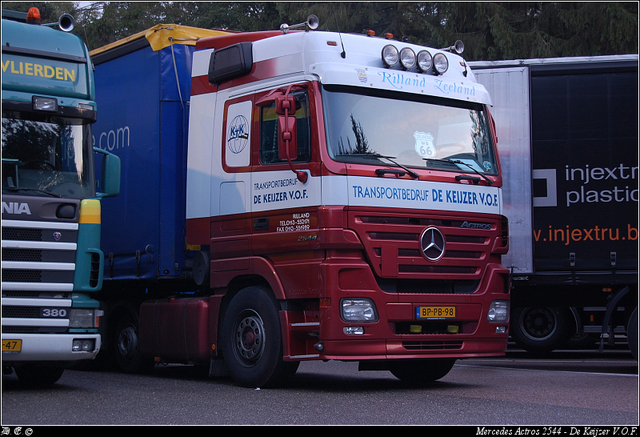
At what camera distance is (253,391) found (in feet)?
30.4

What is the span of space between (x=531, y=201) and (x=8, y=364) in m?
7.60

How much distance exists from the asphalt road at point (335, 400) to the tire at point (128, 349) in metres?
0.22

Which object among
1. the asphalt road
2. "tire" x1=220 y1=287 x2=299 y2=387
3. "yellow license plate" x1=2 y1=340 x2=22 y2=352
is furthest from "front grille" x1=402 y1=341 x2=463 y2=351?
"yellow license plate" x1=2 y1=340 x2=22 y2=352

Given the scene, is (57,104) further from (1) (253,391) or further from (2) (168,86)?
(1) (253,391)

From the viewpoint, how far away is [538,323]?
49.0 ft

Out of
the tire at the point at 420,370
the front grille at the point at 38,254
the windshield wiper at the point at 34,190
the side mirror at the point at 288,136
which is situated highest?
the side mirror at the point at 288,136

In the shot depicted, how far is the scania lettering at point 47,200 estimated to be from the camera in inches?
342

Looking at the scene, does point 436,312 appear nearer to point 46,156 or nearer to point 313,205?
point 313,205

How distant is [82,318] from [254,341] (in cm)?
183

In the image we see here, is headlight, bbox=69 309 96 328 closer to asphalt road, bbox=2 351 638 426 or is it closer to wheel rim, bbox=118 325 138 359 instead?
asphalt road, bbox=2 351 638 426

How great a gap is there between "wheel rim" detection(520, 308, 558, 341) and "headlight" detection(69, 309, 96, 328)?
327 inches

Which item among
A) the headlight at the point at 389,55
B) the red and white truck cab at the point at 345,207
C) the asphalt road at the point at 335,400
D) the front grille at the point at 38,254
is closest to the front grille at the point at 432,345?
the red and white truck cab at the point at 345,207

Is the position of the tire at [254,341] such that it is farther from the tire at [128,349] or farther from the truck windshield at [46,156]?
the tire at [128,349]
